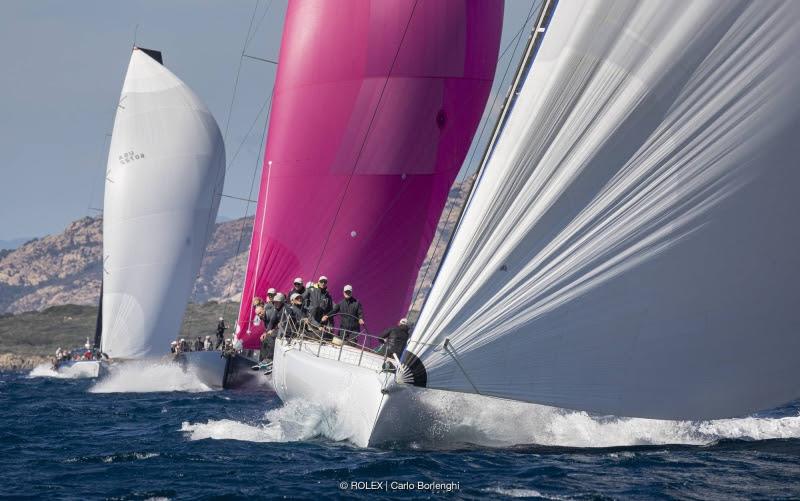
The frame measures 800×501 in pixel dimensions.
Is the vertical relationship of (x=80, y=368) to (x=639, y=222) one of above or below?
above

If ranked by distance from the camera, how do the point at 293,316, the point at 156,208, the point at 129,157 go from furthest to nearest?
the point at 129,157, the point at 156,208, the point at 293,316

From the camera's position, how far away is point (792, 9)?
13148 mm

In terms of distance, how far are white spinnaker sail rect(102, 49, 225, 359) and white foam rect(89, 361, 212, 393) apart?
61 cm

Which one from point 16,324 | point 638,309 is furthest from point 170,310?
point 16,324

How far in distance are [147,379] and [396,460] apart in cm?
2204

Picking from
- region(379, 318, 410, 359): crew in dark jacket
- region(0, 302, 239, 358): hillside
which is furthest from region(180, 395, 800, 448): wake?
region(0, 302, 239, 358): hillside

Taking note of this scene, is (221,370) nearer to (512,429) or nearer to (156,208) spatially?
(156,208)

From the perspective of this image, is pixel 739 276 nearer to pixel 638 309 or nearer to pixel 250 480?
pixel 638 309

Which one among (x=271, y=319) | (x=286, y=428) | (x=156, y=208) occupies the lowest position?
(x=286, y=428)

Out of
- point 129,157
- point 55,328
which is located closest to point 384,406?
point 129,157

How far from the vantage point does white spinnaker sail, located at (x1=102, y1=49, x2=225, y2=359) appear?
3497 cm

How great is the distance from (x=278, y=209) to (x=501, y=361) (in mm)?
14697

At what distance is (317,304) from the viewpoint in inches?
795

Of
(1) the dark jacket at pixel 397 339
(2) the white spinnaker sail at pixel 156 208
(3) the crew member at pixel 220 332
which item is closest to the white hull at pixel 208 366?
(3) the crew member at pixel 220 332
